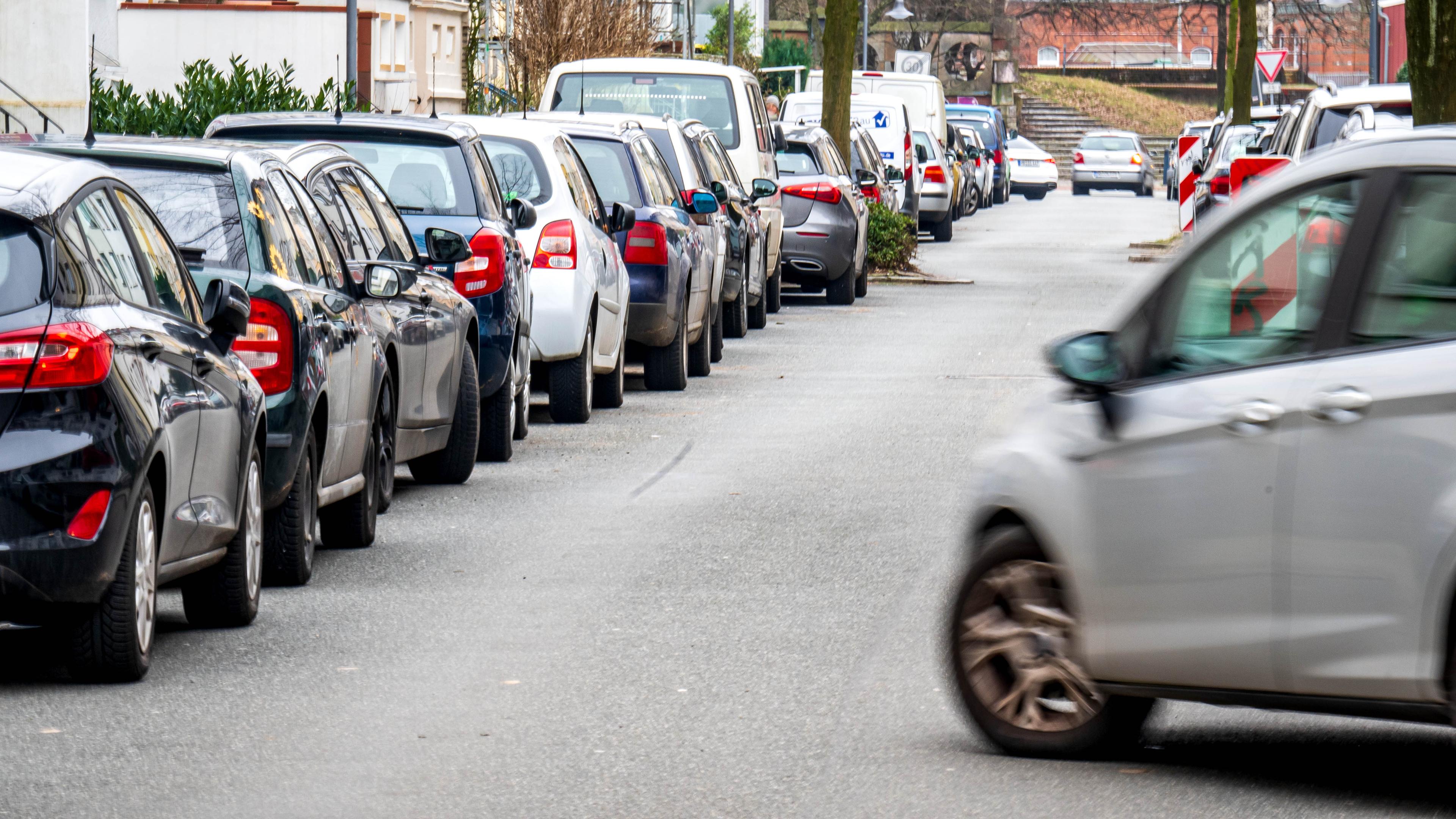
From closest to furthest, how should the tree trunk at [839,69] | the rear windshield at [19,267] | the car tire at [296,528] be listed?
the rear windshield at [19,267], the car tire at [296,528], the tree trunk at [839,69]

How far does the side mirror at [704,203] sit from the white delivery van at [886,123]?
2017 centimetres

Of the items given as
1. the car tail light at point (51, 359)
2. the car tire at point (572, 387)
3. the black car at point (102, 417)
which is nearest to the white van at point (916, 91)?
the car tire at point (572, 387)

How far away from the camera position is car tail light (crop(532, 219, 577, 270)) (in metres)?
14.2

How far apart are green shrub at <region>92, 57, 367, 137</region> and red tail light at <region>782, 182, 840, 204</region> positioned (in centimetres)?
417

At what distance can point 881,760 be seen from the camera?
654 centimetres

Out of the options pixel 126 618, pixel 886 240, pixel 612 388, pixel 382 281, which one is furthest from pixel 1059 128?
pixel 126 618

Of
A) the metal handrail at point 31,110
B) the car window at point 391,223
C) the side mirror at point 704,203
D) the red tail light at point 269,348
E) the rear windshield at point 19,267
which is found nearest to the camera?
the rear windshield at point 19,267

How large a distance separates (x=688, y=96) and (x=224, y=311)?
57.4 ft

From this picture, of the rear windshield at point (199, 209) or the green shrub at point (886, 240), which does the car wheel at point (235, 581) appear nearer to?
the rear windshield at point (199, 209)

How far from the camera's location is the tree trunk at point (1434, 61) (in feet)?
55.1

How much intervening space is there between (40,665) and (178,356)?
0.96 m

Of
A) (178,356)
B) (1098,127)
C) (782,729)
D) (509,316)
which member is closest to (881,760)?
(782,729)

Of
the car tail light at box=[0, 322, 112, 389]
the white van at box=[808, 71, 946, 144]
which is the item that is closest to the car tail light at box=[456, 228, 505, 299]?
the car tail light at box=[0, 322, 112, 389]

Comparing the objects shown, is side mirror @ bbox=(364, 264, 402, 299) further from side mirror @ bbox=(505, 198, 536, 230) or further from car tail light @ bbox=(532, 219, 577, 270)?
car tail light @ bbox=(532, 219, 577, 270)
